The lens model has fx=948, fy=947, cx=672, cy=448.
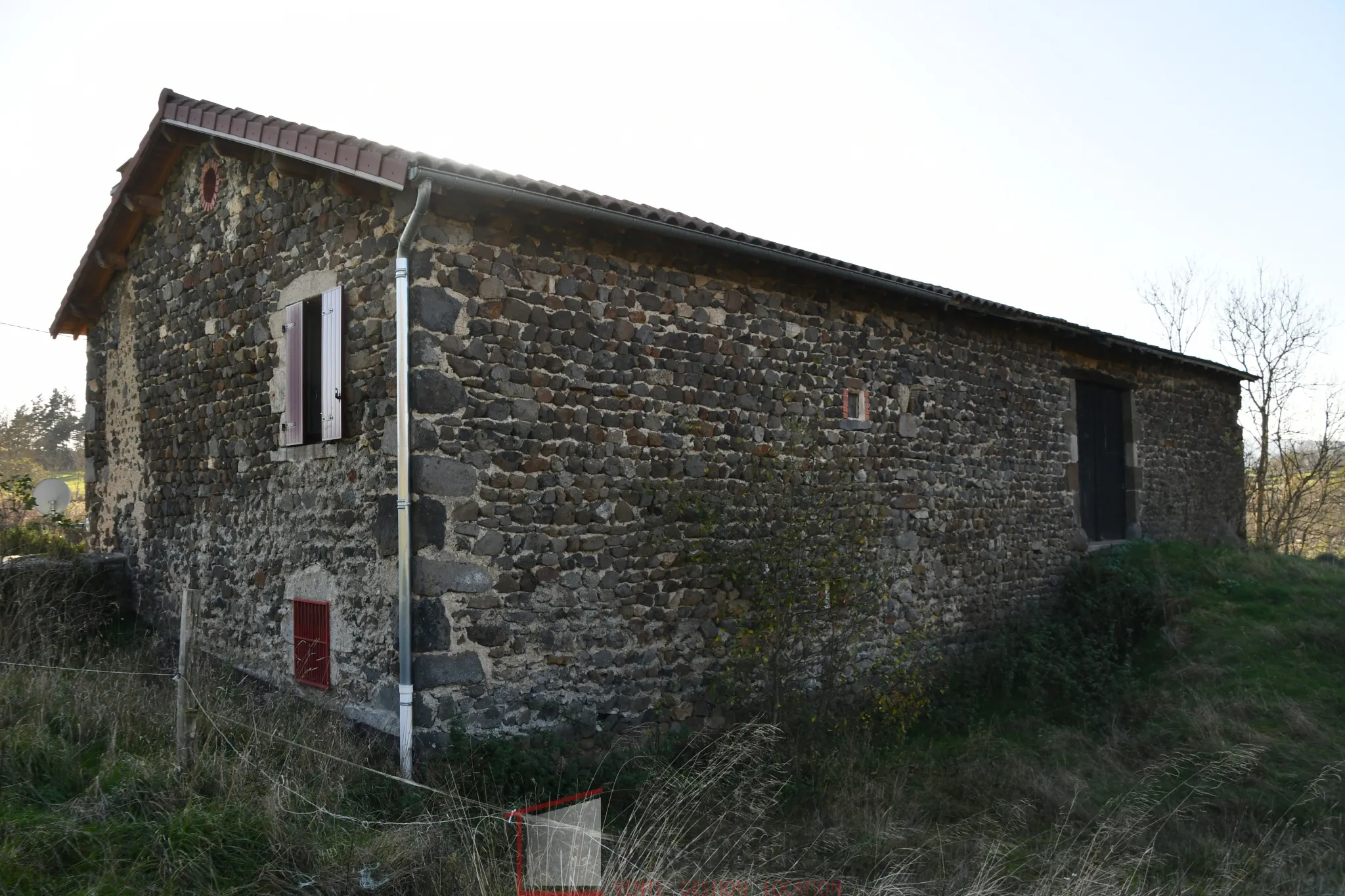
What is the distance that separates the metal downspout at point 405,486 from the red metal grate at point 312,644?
99 centimetres

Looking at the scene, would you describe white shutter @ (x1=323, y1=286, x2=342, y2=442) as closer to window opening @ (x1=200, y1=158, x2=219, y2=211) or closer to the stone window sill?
the stone window sill

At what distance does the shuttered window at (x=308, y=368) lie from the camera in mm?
6508

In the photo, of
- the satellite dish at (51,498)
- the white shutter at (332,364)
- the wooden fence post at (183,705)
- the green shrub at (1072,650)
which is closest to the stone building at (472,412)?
the white shutter at (332,364)

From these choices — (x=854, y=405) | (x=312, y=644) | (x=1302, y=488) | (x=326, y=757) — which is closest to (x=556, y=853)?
(x=326, y=757)

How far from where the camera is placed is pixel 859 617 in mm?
7945

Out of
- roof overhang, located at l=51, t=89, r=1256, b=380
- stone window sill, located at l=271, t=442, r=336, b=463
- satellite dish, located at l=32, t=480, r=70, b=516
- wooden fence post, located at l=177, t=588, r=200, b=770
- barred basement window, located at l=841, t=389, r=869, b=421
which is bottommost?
wooden fence post, located at l=177, t=588, r=200, b=770

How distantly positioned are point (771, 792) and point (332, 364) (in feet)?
13.4

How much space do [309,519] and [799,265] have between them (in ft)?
13.6

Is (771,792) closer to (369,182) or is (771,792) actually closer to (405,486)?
(405,486)

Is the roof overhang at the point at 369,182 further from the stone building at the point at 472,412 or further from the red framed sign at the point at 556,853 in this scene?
the red framed sign at the point at 556,853

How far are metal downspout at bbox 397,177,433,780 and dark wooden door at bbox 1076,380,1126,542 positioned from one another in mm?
8795

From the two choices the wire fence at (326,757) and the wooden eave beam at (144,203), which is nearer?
the wire fence at (326,757)

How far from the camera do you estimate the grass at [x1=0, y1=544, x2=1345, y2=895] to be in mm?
4121

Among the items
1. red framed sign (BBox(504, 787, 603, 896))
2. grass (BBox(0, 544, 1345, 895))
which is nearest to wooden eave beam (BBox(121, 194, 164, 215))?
grass (BBox(0, 544, 1345, 895))
